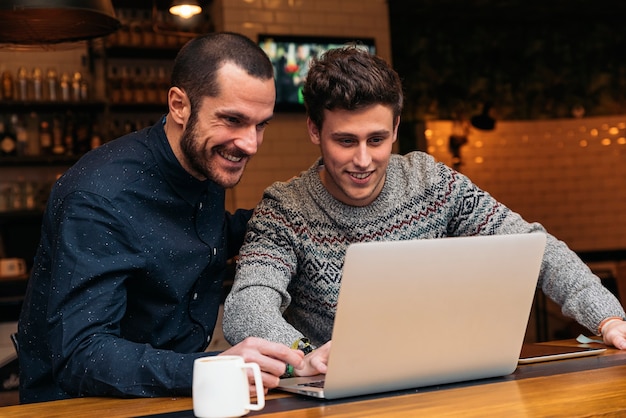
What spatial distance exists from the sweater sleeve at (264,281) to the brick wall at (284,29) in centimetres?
390

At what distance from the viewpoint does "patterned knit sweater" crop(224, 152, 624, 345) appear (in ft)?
7.24

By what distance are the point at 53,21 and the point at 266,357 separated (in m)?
1.97

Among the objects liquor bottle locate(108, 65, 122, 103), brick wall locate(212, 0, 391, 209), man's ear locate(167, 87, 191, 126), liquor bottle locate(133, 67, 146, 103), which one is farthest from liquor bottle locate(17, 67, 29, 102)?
man's ear locate(167, 87, 191, 126)

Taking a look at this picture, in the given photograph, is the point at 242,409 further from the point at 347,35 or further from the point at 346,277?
the point at 347,35

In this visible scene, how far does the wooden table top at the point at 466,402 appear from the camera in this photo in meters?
1.41

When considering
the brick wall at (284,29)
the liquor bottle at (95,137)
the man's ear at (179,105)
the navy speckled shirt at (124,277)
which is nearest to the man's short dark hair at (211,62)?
the man's ear at (179,105)

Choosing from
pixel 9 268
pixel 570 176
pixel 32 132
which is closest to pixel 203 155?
pixel 9 268

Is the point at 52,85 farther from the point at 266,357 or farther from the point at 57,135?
the point at 266,357

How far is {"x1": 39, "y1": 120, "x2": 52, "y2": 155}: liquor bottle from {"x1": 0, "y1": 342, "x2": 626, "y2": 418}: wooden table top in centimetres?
501

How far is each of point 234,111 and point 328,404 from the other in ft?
2.53

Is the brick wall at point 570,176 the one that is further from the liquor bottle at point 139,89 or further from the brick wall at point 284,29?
the liquor bottle at point 139,89

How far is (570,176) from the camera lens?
8.14m

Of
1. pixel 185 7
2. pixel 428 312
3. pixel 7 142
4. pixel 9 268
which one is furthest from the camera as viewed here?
pixel 7 142

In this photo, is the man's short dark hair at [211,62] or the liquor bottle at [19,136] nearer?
the man's short dark hair at [211,62]
